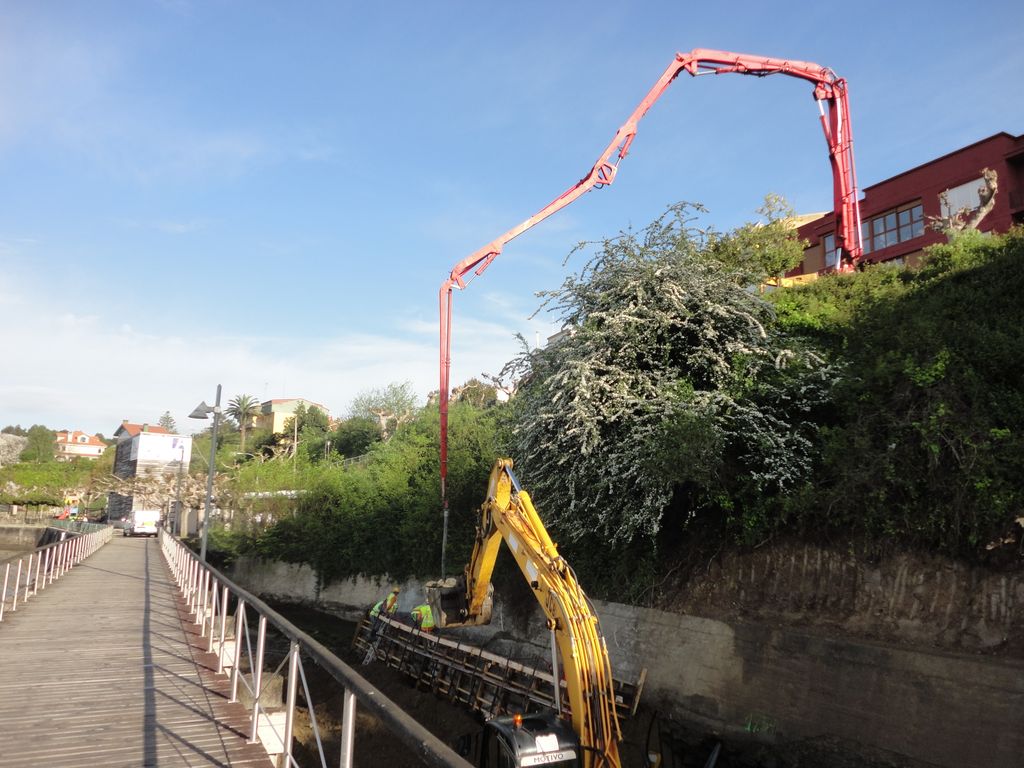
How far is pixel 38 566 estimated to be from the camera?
15.4 m

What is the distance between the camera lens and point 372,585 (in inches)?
1029

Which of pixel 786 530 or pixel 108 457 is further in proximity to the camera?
pixel 108 457

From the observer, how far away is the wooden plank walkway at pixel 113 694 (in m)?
5.30

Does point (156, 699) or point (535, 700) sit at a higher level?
point (156, 699)

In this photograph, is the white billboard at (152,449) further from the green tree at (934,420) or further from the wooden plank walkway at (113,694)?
the green tree at (934,420)

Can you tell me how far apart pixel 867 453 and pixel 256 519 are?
30.2 metres

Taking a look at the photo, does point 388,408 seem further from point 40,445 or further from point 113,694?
point 40,445

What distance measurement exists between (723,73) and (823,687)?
17.9 metres

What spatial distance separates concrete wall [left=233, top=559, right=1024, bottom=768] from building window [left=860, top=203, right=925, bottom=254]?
20.2 m

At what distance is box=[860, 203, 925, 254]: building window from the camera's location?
1054 inches

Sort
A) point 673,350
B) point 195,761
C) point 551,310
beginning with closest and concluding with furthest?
point 195,761 → point 673,350 → point 551,310

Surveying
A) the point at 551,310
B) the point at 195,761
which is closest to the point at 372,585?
the point at 551,310

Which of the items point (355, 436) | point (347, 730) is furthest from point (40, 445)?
point (347, 730)

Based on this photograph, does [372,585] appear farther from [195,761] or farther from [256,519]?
[195,761]
